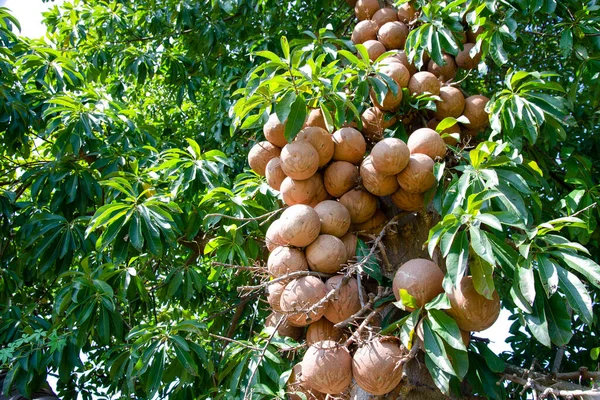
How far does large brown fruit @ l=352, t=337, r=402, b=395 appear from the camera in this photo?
1.51 metres

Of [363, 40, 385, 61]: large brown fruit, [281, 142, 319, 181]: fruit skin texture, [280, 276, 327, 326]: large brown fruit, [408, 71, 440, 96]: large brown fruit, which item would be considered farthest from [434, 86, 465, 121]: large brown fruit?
[280, 276, 327, 326]: large brown fruit

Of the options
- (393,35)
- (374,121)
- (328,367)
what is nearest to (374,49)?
(393,35)

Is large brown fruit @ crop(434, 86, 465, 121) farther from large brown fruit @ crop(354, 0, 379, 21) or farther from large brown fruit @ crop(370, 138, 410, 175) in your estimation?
large brown fruit @ crop(354, 0, 379, 21)

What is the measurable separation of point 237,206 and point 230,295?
141cm

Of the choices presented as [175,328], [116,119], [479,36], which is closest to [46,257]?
[116,119]

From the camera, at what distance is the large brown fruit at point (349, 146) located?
1.94m

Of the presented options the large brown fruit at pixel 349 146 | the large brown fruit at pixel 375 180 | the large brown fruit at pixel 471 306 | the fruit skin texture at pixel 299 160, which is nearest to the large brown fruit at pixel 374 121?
the large brown fruit at pixel 349 146

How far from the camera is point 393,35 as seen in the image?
7.70 ft

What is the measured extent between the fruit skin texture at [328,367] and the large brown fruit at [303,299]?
9cm

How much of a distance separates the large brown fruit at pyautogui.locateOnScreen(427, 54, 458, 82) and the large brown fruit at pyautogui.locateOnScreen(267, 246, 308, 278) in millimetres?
989

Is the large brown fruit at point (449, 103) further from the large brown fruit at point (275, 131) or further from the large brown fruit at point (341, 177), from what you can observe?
the large brown fruit at point (275, 131)

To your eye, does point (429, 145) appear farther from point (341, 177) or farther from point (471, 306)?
point (471, 306)

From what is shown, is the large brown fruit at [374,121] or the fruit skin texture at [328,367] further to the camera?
the large brown fruit at [374,121]

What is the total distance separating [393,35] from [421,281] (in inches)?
46.8
